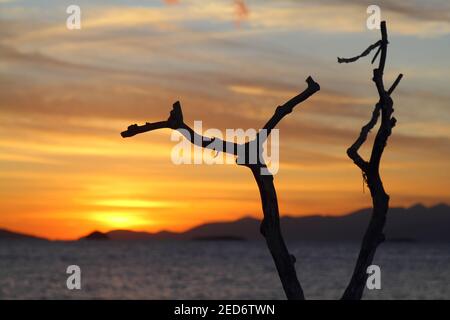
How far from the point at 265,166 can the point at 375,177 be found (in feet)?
3.40

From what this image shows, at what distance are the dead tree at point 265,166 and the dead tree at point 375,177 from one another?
55 cm

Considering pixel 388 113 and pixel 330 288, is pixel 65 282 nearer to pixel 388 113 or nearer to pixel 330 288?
pixel 330 288

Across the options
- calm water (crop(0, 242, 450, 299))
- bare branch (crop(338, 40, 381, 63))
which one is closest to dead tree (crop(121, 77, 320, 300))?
bare branch (crop(338, 40, 381, 63))

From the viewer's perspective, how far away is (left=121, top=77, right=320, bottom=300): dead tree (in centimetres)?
829

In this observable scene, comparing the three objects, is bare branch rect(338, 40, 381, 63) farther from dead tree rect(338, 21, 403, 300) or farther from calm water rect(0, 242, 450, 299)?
calm water rect(0, 242, 450, 299)

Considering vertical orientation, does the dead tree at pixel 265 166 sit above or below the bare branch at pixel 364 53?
below

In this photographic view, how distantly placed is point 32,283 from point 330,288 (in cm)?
3182

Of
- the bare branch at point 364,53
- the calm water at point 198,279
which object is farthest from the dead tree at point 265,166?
the calm water at point 198,279

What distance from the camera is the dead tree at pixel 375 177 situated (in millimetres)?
8227

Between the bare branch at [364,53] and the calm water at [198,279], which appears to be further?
the calm water at [198,279]

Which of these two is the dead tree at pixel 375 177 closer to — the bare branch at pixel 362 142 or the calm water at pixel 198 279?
the bare branch at pixel 362 142
